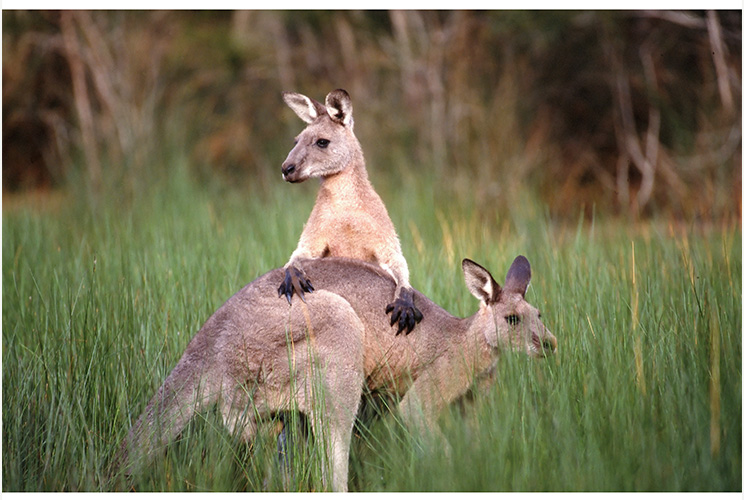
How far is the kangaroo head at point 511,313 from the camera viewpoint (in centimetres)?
390

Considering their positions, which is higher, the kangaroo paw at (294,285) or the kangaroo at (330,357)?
the kangaroo paw at (294,285)

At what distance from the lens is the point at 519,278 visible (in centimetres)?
411

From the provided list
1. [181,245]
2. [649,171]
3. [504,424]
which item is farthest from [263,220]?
[649,171]

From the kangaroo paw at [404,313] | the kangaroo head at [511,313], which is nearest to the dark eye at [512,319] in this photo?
the kangaroo head at [511,313]

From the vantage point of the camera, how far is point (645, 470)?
3.14 metres

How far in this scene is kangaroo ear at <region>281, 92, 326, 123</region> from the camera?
172 inches

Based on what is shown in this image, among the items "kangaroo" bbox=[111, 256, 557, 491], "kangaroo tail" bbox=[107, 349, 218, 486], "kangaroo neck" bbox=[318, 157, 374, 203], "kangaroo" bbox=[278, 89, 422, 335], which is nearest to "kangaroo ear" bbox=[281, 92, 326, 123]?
"kangaroo" bbox=[278, 89, 422, 335]

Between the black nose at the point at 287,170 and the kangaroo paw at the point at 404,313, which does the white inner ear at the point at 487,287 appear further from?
the black nose at the point at 287,170

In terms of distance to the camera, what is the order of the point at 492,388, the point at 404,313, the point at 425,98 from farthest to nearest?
the point at 425,98 → the point at 404,313 → the point at 492,388

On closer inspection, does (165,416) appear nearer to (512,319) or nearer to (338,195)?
(338,195)

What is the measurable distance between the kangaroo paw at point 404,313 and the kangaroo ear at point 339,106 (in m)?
1.06

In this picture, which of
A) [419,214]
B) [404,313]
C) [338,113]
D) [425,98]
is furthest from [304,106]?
[425,98]

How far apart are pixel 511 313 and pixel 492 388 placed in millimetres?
391

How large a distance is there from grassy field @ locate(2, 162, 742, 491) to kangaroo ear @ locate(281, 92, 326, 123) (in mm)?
1356
